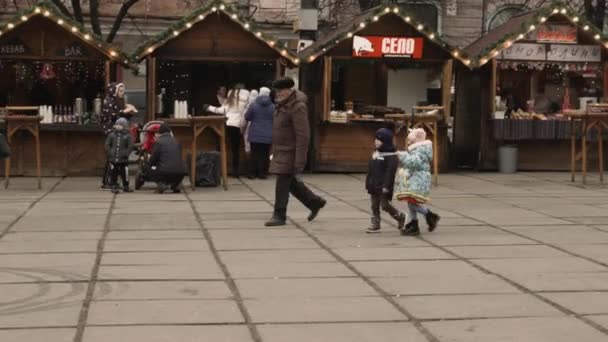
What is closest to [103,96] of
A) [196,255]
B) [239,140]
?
[239,140]

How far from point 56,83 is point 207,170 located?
435cm

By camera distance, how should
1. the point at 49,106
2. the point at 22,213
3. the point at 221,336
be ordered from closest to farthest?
the point at 221,336 < the point at 22,213 < the point at 49,106

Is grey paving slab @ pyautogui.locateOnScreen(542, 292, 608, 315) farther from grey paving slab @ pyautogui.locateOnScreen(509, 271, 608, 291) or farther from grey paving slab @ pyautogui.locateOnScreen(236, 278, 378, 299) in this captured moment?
grey paving slab @ pyautogui.locateOnScreen(236, 278, 378, 299)

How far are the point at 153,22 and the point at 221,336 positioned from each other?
3087 cm

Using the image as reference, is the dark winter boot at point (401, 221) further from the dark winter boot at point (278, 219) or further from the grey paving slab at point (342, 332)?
the grey paving slab at point (342, 332)

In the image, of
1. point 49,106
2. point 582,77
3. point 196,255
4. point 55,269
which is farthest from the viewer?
point 582,77

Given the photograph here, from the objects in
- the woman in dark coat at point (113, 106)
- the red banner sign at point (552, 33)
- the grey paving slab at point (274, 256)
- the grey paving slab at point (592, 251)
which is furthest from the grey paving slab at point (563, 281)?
the red banner sign at point (552, 33)

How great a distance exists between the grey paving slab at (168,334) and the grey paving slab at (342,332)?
175 millimetres

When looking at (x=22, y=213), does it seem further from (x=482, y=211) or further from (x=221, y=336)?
(x=221, y=336)

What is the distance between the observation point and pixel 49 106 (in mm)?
21656

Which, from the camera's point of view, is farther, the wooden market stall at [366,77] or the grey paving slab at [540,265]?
the wooden market stall at [366,77]

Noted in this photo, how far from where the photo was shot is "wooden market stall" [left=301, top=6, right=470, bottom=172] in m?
22.4

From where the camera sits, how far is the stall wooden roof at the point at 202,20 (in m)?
21.4

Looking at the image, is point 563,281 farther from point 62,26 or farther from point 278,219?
point 62,26
